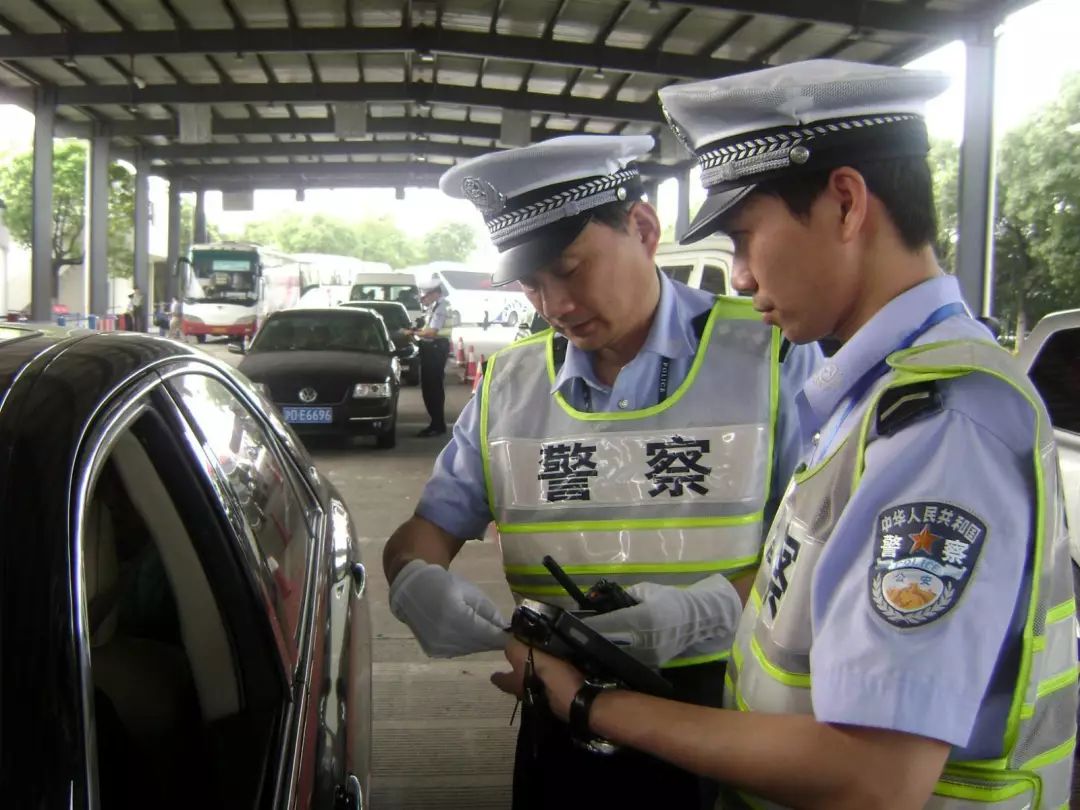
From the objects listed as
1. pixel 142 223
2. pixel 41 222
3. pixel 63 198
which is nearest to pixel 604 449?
pixel 41 222

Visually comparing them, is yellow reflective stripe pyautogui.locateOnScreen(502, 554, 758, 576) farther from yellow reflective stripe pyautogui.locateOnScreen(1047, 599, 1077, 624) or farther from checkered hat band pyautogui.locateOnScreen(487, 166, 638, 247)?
yellow reflective stripe pyautogui.locateOnScreen(1047, 599, 1077, 624)

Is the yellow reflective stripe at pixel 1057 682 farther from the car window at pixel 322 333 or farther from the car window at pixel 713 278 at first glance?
the car window at pixel 322 333

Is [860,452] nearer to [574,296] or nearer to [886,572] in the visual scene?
[886,572]

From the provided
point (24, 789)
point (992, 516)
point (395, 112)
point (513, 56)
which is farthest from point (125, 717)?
point (395, 112)

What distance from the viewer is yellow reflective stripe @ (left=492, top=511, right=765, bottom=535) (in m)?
1.82

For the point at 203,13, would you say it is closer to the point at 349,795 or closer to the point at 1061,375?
the point at 1061,375

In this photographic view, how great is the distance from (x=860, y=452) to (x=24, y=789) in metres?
0.87

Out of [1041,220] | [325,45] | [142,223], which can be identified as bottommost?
[1041,220]

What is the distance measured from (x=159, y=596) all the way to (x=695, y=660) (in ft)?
3.03

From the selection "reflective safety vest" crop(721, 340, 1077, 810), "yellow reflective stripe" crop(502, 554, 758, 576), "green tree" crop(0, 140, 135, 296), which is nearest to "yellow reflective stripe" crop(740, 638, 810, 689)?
"reflective safety vest" crop(721, 340, 1077, 810)

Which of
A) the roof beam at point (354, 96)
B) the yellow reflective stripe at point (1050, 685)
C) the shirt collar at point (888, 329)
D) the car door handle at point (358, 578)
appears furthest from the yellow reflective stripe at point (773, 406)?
the roof beam at point (354, 96)

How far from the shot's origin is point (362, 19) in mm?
15758

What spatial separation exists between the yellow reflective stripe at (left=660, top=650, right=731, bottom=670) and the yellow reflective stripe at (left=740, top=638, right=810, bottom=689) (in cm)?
58

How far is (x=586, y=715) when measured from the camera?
1317 millimetres
